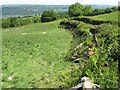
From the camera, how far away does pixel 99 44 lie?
22438 mm

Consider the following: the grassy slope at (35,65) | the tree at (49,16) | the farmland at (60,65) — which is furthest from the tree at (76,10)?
the farmland at (60,65)

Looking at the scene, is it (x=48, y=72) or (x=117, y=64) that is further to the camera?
(x=48, y=72)

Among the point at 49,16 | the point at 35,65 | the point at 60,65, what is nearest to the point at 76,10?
the point at 49,16

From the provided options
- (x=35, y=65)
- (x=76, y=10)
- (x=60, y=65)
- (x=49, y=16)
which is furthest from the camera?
(x=76, y=10)

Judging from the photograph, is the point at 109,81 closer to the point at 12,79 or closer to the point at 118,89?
the point at 118,89

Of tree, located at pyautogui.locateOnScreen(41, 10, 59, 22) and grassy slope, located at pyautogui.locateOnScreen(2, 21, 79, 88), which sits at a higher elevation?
grassy slope, located at pyautogui.locateOnScreen(2, 21, 79, 88)

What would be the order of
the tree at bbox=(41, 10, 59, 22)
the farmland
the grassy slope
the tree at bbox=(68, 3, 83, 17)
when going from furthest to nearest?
the tree at bbox=(68, 3, 83, 17) → the tree at bbox=(41, 10, 59, 22) → the grassy slope → the farmland

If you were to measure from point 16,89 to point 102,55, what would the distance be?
4866 millimetres

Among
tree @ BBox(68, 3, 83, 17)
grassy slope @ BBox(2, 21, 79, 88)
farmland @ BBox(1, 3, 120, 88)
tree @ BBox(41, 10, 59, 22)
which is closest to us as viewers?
farmland @ BBox(1, 3, 120, 88)

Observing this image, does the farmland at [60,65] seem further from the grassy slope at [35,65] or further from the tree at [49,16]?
the tree at [49,16]

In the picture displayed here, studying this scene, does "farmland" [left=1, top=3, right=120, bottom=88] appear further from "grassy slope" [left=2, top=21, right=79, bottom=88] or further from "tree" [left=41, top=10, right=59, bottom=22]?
"tree" [left=41, top=10, right=59, bottom=22]

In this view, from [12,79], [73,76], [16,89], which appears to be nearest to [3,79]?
[12,79]

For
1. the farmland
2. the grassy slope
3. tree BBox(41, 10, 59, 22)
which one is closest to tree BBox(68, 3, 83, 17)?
tree BBox(41, 10, 59, 22)

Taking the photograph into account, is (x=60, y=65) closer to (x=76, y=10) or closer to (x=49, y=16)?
(x=49, y=16)
